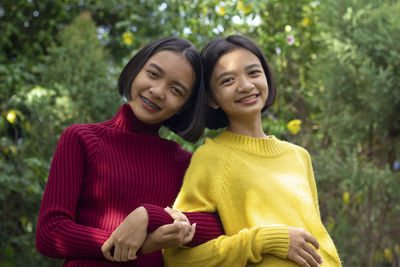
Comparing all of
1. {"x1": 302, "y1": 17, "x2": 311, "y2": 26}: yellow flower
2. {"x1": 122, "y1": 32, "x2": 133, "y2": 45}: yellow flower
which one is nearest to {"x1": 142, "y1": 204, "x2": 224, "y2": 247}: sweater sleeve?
{"x1": 122, "y1": 32, "x2": 133, "y2": 45}: yellow flower

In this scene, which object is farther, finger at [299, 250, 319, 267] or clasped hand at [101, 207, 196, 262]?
finger at [299, 250, 319, 267]

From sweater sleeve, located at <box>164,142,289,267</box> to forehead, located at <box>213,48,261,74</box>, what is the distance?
34 centimetres

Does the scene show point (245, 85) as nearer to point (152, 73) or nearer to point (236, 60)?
point (236, 60)

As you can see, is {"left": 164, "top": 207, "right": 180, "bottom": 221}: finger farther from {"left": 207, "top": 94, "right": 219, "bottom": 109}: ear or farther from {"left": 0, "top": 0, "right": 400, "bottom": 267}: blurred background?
{"left": 0, "top": 0, "right": 400, "bottom": 267}: blurred background

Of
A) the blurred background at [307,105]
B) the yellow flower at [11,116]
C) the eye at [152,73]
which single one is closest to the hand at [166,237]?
the eye at [152,73]

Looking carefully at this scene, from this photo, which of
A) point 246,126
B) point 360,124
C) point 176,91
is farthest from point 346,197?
point 176,91

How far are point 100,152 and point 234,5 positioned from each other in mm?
2407

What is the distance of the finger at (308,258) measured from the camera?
1521 millimetres

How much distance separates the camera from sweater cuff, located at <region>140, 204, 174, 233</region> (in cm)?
142

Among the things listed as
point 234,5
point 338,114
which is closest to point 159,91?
point 234,5

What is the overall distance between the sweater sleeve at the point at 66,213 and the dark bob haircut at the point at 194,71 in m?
0.34

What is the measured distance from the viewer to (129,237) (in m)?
1.40

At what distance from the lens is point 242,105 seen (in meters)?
1.72

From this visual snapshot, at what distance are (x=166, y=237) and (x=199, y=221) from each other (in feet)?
0.53
